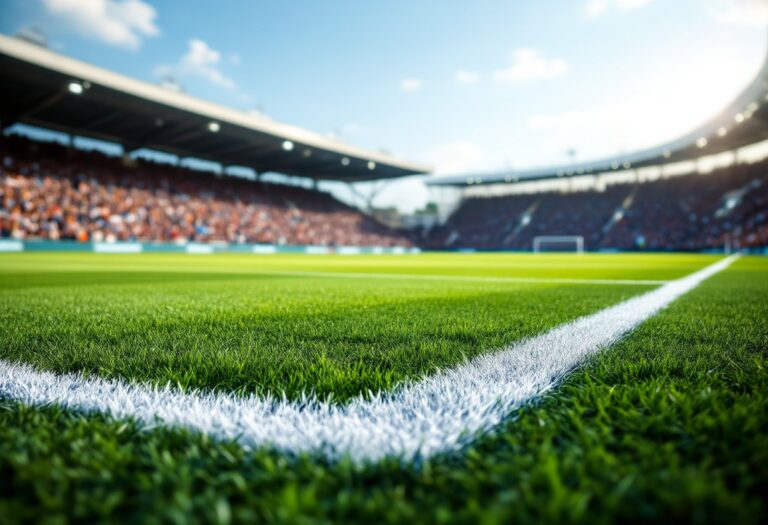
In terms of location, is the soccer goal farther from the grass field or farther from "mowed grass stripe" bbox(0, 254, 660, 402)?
the grass field

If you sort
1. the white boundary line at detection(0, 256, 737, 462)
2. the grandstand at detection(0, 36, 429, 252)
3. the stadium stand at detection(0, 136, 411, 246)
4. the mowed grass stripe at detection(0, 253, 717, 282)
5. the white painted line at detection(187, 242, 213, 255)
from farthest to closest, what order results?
the white painted line at detection(187, 242, 213, 255) → the stadium stand at detection(0, 136, 411, 246) → the grandstand at detection(0, 36, 429, 252) → the mowed grass stripe at detection(0, 253, 717, 282) → the white boundary line at detection(0, 256, 737, 462)

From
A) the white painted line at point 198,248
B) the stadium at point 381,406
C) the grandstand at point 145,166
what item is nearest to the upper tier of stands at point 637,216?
the grandstand at point 145,166

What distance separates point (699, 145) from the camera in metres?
30.1

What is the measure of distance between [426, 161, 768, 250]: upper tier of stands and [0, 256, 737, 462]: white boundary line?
29.6m

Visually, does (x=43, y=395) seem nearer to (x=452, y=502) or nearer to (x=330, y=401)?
(x=330, y=401)

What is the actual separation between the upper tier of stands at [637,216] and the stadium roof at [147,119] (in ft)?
30.2

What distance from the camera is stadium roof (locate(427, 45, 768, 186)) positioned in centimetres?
2228

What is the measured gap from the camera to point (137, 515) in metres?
0.63

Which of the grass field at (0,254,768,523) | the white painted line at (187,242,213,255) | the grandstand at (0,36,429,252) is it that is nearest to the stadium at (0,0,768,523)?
the grass field at (0,254,768,523)

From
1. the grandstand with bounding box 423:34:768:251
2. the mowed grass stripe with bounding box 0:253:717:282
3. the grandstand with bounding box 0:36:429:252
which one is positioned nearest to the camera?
the mowed grass stripe with bounding box 0:253:717:282

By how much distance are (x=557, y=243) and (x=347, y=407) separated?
3744cm

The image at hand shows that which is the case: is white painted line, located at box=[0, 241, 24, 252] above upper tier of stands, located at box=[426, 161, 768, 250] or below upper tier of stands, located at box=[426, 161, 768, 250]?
below

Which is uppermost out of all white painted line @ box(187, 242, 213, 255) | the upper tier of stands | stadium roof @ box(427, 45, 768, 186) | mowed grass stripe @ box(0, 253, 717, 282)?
stadium roof @ box(427, 45, 768, 186)

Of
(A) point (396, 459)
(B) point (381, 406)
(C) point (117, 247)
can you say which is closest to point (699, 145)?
(C) point (117, 247)
